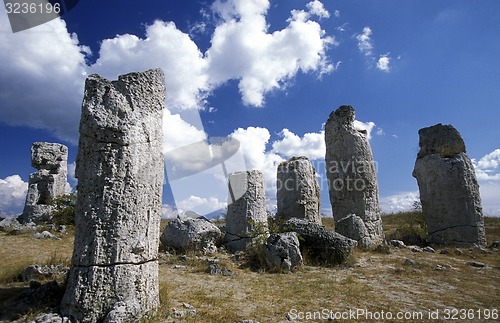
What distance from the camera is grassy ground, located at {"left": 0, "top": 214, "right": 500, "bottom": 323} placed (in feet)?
15.5

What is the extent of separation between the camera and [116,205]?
413 centimetres

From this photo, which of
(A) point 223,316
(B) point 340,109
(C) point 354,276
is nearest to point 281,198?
(B) point 340,109

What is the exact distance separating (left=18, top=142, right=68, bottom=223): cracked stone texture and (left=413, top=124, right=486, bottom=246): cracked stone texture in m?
14.5

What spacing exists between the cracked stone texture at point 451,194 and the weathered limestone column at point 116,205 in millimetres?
10085

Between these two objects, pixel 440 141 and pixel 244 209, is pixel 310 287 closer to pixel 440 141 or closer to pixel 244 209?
pixel 244 209

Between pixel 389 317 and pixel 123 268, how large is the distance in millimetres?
3675

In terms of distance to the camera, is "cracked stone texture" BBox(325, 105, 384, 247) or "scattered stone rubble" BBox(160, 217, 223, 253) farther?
"cracked stone texture" BBox(325, 105, 384, 247)

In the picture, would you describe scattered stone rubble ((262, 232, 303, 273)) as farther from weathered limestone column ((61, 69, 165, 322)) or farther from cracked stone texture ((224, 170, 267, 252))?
weathered limestone column ((61, 69, 165, 322))

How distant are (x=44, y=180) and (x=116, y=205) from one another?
1248 centimetres

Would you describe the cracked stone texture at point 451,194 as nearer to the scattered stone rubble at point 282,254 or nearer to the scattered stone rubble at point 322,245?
the scattered stone rubble at point 322,245

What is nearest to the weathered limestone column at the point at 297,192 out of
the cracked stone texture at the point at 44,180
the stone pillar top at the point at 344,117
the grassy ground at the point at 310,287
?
the stone pillar top at the point at 344,117

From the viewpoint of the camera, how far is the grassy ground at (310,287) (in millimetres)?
4719

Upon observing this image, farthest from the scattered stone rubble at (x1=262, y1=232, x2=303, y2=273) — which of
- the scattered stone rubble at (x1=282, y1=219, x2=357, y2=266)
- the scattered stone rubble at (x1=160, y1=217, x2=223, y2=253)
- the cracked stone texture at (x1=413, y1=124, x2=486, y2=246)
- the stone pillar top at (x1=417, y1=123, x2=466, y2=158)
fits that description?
the stone pillar top at (x1=417, y1=123, x2=466, y2=158)

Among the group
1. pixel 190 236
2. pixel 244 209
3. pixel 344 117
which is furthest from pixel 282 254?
pixel 344 117
